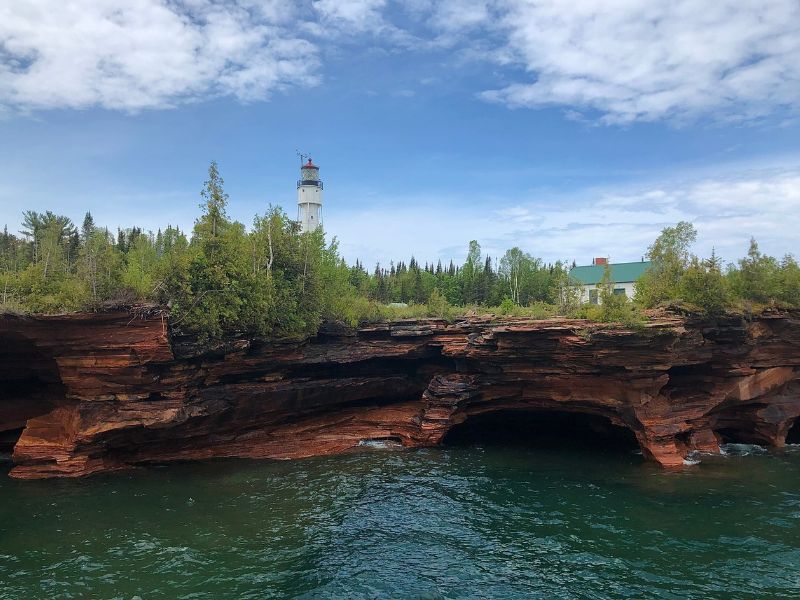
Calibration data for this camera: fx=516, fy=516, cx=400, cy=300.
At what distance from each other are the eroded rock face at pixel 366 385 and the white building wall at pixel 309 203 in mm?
32918

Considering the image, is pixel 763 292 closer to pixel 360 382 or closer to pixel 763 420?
pixel 763 420

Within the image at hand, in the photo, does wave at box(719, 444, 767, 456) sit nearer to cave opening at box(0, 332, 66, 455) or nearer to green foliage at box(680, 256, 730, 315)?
green foliage at box(680, 256, 730, 315)

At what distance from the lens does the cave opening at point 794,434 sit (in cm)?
2891

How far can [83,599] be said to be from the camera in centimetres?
1270

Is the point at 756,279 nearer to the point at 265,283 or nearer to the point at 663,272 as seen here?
the point at 663,272

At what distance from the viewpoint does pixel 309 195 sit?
191 ft

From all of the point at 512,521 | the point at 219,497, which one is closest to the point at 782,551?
the point at 512,521

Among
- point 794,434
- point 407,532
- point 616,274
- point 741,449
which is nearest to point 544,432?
point 741,449

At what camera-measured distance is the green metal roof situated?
193ft

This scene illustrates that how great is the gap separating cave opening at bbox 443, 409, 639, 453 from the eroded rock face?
191cm

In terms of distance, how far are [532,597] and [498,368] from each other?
563 inches

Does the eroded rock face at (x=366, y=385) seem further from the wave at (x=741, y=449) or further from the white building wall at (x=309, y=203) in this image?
the white building wall at (x=309, y=203)

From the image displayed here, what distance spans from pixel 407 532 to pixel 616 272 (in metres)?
52.0

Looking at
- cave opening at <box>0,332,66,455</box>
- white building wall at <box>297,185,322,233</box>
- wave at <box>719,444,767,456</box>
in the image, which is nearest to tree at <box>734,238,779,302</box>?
wave at <box>719,444,767,456</box>
